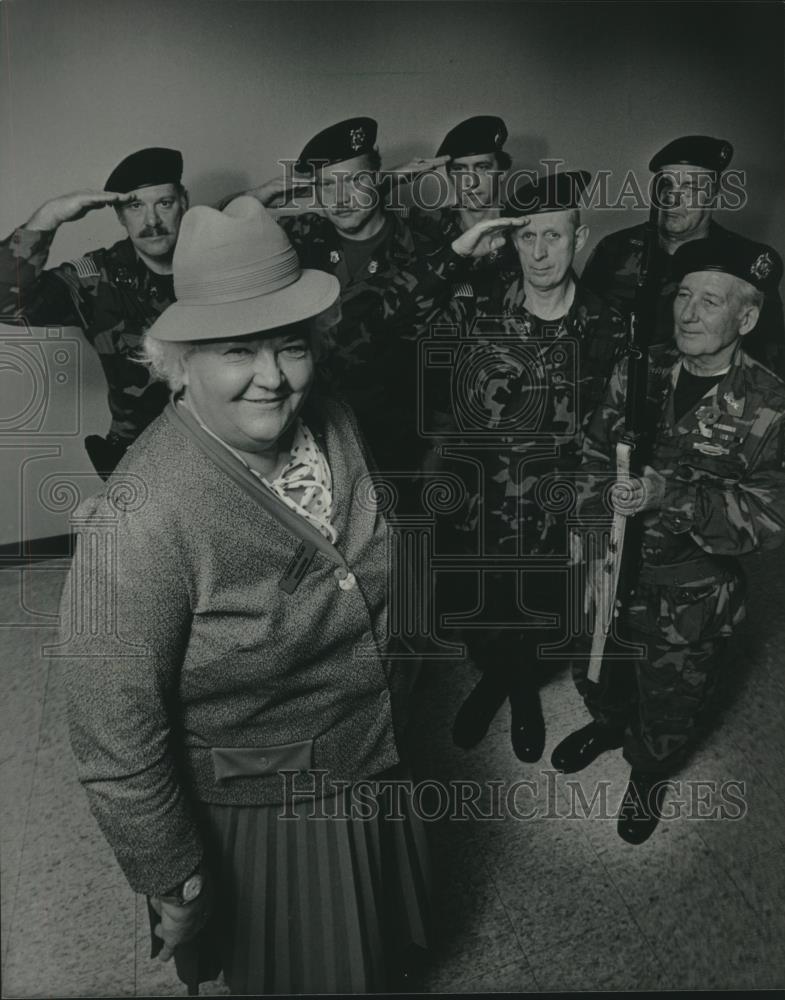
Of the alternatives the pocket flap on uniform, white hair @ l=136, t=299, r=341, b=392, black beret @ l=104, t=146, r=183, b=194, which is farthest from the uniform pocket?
black beret @ l=104, t=146, r=183, b=194

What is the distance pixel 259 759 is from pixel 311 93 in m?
1.08

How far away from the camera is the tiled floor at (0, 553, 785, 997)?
1599mm

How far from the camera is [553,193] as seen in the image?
1.45 m

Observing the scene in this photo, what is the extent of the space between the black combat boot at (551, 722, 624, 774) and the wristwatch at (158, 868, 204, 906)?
71 centimetres

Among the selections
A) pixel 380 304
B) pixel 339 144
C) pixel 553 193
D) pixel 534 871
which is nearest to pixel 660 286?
pixel 553 193

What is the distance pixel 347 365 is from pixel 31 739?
0.95m

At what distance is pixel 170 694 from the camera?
1.21 m

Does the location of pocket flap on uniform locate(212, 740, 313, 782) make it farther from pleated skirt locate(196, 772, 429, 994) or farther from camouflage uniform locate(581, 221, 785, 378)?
camouflage uniform locate(581, 221, 785, 378)

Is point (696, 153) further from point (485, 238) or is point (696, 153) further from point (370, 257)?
point (370, 257)

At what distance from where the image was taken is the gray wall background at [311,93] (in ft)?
4.48

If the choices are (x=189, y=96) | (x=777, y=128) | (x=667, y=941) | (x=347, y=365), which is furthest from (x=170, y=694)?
(x=777, y=128)

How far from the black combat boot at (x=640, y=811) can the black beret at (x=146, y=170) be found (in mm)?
1381

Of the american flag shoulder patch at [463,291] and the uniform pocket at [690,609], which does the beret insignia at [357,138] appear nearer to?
the american flag shoulder patch at [463,291]

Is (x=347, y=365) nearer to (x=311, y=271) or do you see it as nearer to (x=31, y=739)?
(x=311, y=271)
